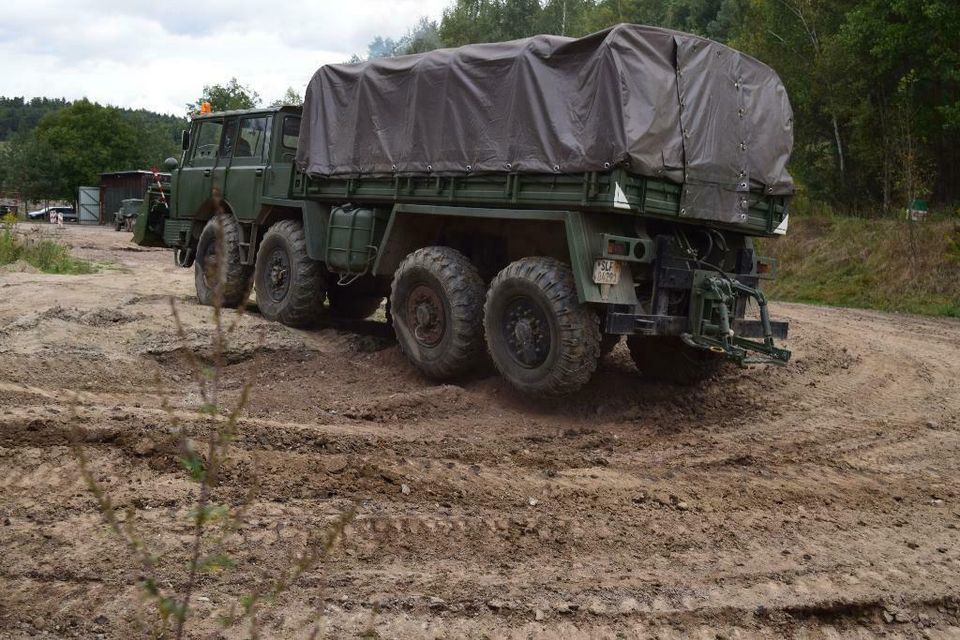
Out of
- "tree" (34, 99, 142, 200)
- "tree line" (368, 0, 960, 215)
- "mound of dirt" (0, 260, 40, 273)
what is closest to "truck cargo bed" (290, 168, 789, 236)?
"mound of dirt" (0, 260, 40, 273)

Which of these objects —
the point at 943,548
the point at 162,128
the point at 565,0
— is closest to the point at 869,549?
the point at 943,548

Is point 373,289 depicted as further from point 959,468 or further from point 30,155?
point 30,155

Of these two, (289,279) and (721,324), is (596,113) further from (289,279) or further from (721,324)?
(289,279)

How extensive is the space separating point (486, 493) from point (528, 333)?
2.36 m

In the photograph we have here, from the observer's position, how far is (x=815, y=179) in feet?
82.7

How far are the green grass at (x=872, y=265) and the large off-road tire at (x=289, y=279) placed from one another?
1122cm

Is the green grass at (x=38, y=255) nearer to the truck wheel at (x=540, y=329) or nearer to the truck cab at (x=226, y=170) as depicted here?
the truck cab at (x=226, y=170)

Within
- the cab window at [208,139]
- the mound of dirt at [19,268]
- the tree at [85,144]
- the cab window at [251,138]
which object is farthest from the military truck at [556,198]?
the tree at [85,144]

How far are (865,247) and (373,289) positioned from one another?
42.4ft

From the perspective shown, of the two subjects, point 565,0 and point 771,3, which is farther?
point 565,0

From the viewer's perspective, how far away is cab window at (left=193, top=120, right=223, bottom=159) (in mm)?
12242

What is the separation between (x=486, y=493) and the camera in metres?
5.64

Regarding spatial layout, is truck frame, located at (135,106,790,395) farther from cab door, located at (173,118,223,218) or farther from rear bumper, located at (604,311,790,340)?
cab door, located at (173,118,223,218)

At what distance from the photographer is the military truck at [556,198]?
7398mm
